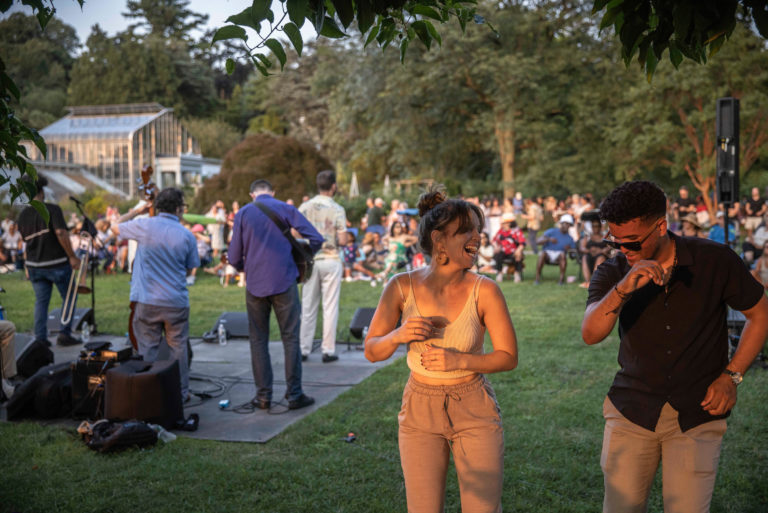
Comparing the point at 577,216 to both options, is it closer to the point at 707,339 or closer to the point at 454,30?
the point at 454,30

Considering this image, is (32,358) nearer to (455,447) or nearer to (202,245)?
(455,447)

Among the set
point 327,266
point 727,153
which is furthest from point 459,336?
point 727,153

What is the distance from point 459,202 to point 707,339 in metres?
1.13

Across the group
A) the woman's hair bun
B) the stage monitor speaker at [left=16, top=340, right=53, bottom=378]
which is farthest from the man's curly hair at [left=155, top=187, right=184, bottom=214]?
the woman's hair bun

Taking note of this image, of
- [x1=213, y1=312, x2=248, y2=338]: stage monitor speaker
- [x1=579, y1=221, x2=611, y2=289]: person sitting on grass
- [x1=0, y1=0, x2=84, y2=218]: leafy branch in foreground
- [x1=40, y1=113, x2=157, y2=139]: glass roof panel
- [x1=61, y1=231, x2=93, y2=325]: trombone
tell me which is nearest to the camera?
[x1=0, y1=0, x2=84, y2=218]: leafy branch in foreground

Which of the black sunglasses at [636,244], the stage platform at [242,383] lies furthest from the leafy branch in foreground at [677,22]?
the stage platform at [242,383]

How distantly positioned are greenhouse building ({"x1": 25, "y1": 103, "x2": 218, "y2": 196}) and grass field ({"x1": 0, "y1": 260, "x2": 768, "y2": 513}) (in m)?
49.3

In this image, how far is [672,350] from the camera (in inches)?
110

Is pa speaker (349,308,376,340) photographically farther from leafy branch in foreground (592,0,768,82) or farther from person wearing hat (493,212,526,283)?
person wearing hat (493,212,526,283)

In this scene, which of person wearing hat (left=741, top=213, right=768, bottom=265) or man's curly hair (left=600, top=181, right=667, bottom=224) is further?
person wearing hat (left=741, top=213, right=768, bottom=265)

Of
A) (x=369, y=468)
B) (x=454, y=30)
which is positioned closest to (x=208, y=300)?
(x=369, y=468)

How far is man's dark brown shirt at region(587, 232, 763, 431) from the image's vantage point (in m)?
2.78

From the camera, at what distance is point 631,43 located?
255 cm

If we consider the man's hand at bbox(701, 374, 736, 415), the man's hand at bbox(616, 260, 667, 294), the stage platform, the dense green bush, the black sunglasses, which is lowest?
the stage platform
